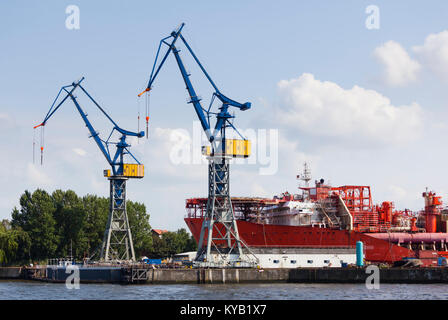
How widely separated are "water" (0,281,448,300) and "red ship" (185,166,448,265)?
1672 cm

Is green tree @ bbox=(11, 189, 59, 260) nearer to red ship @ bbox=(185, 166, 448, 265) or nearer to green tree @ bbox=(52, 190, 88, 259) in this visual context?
green tree @ bbox=(52, 190, 88, 259)

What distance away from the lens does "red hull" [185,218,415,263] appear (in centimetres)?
8588

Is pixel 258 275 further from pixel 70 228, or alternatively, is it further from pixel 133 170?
pixel 70 228

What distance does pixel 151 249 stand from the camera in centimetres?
11769

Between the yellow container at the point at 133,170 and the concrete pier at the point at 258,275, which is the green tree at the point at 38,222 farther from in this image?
the concrete pier at the point at 258,275

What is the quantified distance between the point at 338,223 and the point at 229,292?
36.0 meters

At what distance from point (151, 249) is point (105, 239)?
30.9 meters

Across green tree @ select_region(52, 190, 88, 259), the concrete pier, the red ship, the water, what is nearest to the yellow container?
the red ship

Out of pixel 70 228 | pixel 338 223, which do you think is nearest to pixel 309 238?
pixel 338 223

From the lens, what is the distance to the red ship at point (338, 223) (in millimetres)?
86312

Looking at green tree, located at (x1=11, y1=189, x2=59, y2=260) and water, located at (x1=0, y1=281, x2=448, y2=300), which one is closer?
water, located at (x1=0, y1=281, x2=448, y2=300)

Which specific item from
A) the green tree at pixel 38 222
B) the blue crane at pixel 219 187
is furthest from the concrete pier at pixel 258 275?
the green tree at pixel 38 222
